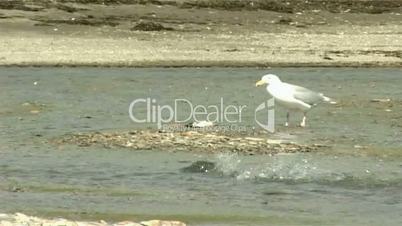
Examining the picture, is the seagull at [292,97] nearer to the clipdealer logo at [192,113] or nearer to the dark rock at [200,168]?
A: the clipdealer logo at [192,113]

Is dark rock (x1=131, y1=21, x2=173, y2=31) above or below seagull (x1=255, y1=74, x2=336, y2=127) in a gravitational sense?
below

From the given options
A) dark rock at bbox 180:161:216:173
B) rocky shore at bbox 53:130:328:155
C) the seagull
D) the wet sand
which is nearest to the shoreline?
the wet sand

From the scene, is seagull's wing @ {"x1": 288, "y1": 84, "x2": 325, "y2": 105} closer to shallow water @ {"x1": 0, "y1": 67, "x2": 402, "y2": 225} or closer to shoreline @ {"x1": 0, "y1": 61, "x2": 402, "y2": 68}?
shallow water @ {"x1": 0, "y1": 67, "x2": 402, "y2": 225}

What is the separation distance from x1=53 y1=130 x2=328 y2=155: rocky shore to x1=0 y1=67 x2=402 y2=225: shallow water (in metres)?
0.23

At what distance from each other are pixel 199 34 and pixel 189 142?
12.4 m

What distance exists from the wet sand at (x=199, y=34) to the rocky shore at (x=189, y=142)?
28.8 feet

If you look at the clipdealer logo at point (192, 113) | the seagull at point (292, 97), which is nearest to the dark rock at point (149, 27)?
the clipdealer logo at point (192, 113)

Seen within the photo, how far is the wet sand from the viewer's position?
2272 cm

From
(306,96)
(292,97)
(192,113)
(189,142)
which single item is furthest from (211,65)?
(189,142)

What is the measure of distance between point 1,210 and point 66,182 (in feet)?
5.67

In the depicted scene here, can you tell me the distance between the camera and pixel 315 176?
11094mm

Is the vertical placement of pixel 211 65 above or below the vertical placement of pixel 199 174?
below

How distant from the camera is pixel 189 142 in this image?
42.3ft

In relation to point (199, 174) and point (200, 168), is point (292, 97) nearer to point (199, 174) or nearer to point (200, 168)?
point (200, 168)
